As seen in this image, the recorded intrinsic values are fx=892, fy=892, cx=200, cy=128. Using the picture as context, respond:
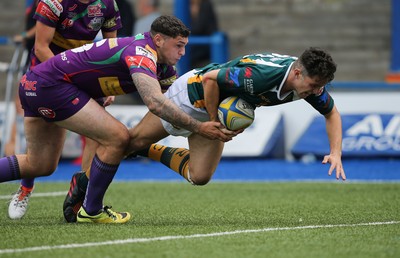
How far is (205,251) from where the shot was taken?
18.4ft

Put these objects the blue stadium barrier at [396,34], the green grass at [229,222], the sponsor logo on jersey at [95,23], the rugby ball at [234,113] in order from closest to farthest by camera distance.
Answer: the green grass at [229,222]
the rugby ball at [234,113]
the sponsor logo on jersey at [95,23]
the blue stadium barrier at [396,34]

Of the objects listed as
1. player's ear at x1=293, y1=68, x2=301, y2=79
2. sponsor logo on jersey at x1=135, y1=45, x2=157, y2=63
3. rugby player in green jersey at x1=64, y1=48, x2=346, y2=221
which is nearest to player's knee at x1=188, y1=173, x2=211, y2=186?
rugby player in green jersey at x1=64, y1=48, x2=346, y2=221

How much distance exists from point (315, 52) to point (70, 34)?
258 centimetres

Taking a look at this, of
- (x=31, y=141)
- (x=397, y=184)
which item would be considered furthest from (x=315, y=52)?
(x=397, y=184)

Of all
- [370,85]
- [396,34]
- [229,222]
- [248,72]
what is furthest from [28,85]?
[396,34]

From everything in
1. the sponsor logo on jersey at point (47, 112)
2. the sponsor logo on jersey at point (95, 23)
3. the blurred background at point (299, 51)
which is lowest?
the blurred background at point (299, 51)

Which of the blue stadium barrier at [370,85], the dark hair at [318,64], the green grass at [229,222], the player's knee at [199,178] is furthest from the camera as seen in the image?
the blue stadium barrier at [370,85]

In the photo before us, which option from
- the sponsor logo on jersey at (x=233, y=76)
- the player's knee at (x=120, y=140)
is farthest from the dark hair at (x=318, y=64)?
the player's knee at (x=120, y=140)

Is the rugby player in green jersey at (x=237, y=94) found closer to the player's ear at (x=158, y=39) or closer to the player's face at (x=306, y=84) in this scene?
the player's face at (x=306, y=84)

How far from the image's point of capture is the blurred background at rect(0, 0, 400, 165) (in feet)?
42.7

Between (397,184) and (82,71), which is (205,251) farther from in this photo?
(397,184)

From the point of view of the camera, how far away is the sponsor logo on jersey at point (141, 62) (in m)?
6.68

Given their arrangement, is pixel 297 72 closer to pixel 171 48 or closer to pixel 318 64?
pixel 318 64

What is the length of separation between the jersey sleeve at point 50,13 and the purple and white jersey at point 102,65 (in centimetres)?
78
